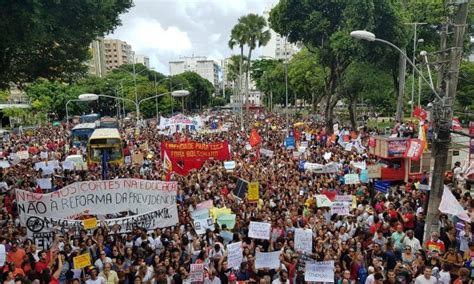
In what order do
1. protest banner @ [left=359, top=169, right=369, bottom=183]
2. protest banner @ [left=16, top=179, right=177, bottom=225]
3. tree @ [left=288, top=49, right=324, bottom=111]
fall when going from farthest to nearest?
1. tree @ [left=288, top=49, right=324, bottom=111]
2. protest banner @ [left=359, top=169, right=369, bottom=183]
3. protest banner @ [left=16, top=179, right=177, bottom=225]

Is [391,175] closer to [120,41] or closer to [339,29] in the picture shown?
[339,29]

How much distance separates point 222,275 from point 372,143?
47.8 feet

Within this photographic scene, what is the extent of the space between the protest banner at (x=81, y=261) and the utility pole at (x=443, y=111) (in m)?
7.45

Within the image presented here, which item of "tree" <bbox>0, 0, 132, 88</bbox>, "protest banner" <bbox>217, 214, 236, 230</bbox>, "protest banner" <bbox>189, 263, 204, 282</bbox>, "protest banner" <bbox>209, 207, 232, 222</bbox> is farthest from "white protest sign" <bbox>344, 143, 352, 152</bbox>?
"protest banner" <bbox>189, 263, 204, 282</bbox>

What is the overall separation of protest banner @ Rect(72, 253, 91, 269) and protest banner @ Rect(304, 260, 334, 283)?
4133 mm

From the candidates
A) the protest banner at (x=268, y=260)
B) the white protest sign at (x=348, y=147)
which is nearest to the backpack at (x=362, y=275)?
the protest banner at (x=268, y=260)

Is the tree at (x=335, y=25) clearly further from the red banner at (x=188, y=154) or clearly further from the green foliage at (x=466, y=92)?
the green foliage at (x=466, y=92)

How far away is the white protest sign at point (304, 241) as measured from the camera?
9.96m

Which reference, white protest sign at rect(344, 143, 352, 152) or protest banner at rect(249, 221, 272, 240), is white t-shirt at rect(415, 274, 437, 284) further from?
white protest sign at rect(344, 143, 352, 152)

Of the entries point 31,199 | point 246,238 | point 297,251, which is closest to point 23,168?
point 31,199

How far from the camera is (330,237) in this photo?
10.4m

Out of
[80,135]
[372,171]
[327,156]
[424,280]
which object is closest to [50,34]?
[372,171]

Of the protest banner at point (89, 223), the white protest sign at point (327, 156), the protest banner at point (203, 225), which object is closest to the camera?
the protest banner at point (89, 223)

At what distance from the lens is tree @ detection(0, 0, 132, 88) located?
1478cm
